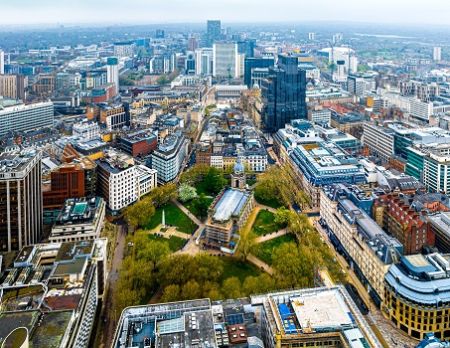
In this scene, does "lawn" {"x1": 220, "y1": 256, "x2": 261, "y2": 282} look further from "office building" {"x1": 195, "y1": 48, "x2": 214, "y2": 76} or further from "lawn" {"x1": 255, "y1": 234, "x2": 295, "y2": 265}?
"office building" {"x1": 195, "y1": 48, "x2": 214, "y2": 76}

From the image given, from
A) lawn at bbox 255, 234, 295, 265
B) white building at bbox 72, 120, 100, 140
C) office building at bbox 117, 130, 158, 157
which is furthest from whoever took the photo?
white building at bbox 72, 120, 100, 140

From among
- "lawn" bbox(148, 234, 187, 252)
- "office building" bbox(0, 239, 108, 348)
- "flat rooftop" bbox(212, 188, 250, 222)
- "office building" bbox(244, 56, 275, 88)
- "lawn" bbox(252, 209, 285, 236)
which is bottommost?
"lawn" bbox(148, 234, 187, 252)

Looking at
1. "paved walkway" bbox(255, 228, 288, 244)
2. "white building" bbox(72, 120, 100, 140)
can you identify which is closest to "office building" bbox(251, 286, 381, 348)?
"paved walkway" bbox(255, 228, 288, 244)

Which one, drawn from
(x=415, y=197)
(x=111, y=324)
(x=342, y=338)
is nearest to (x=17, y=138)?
(x=111, y=324)

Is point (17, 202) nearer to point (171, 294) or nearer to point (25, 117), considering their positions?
point (171, 294)

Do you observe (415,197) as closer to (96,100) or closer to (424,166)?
(424,166)

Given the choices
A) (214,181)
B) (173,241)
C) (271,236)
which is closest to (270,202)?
(214,181)

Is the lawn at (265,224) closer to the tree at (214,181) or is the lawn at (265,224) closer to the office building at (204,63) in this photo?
the tree at (214,181)
